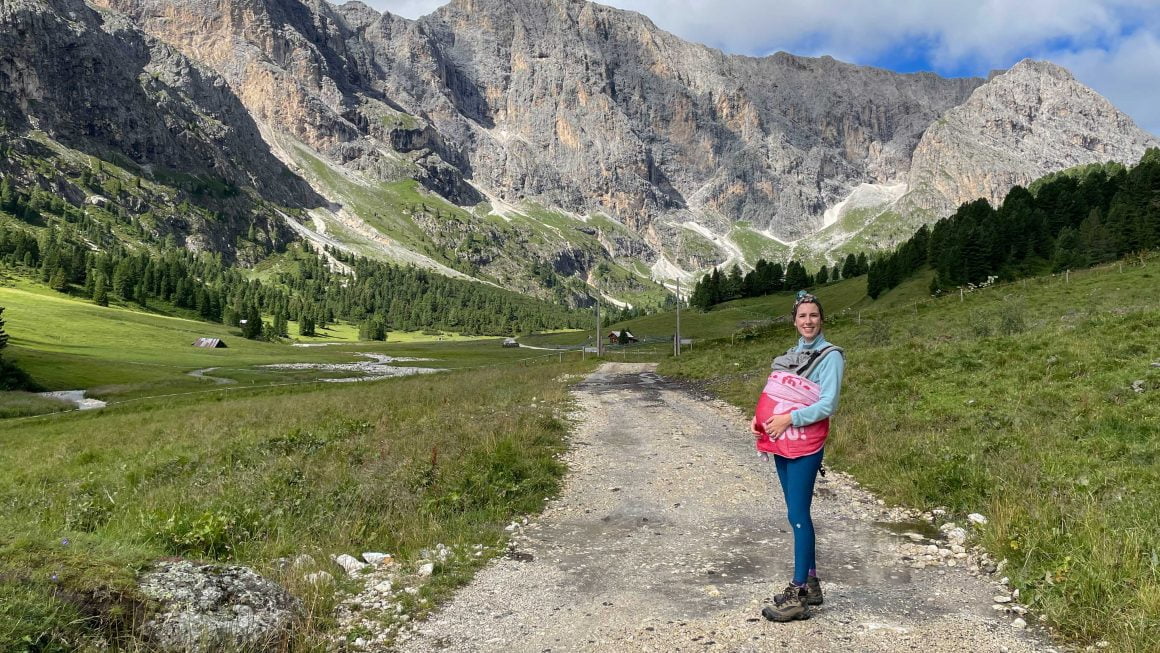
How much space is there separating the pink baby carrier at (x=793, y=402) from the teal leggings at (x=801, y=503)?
0.43 feet

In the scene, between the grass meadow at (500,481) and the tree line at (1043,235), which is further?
the tree line at (1043,235)

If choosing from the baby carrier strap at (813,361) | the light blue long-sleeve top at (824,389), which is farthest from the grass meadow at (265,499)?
the baby carrier strap at (813,361)

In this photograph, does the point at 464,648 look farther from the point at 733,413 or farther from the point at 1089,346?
the point at 1089,346

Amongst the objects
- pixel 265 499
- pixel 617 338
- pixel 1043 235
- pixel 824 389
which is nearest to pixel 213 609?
pixel 265 499

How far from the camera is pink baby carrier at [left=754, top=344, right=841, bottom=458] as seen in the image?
22.3 ft

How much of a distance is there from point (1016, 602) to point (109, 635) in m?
9.18

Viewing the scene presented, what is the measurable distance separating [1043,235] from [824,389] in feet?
361

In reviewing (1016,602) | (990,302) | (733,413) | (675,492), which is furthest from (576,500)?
(990,302)

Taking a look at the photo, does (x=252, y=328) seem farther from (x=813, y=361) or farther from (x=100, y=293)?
(x=813, y=361)

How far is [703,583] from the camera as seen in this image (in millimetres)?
7629

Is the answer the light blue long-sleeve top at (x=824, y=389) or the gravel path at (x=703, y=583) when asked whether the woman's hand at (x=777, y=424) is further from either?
the gravel path at (x=703, y=583)

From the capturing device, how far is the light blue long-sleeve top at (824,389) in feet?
21.6

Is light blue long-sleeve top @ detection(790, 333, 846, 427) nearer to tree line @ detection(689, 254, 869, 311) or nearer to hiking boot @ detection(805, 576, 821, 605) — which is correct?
hiking boot @ detection(805, 576, 821, 605)

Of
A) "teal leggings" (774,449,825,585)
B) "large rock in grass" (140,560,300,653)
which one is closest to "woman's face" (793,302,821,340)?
"teal leggings" (774,449,825,585)
